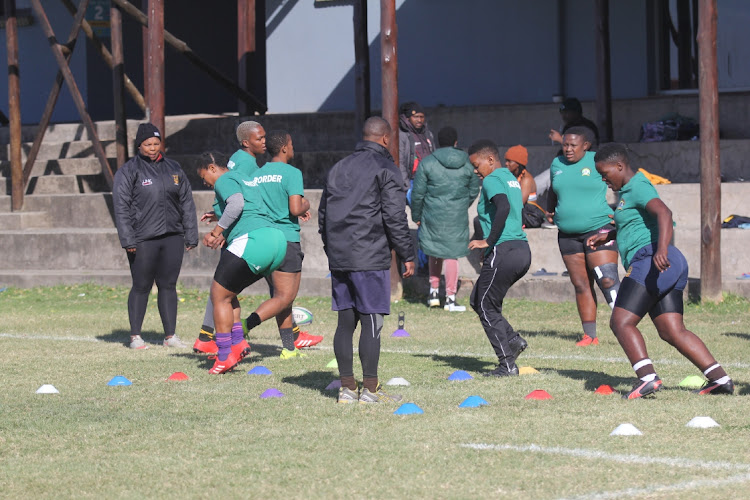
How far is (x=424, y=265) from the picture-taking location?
14.7 m

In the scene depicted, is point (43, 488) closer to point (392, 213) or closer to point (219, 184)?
point (392, 213)

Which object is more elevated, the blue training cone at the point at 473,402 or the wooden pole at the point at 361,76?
the wooden pole at the point at 361,76

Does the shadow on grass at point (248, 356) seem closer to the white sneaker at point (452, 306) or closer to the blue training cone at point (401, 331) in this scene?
the blue training cone at point (401, 331)

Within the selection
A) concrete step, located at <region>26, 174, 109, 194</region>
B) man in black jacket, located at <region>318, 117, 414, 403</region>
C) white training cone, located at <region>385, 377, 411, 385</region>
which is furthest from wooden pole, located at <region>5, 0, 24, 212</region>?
man in black jacket, located at <region>318, 117, 414, 403</region>

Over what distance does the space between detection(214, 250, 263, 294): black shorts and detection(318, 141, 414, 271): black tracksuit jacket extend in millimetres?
1482

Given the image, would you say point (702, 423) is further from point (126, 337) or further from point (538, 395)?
point (126, 337)

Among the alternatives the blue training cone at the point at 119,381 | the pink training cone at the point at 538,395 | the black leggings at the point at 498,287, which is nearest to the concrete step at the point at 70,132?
the blue training cone at the point at 119,381

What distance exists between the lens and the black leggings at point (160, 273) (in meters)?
10.7

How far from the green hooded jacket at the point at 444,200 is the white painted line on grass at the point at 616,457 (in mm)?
7465

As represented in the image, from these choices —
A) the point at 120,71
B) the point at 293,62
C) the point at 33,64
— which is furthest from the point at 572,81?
the point at 33,64

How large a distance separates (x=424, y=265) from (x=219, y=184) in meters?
5.90

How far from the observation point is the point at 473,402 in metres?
7.36

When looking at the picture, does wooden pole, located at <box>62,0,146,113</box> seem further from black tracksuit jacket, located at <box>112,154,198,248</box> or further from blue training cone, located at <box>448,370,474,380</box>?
blue training cone, located at <box>448,370,474,380</box>

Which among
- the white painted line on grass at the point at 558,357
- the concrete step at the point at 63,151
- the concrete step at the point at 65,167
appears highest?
the concrete step at the point at 63,151
